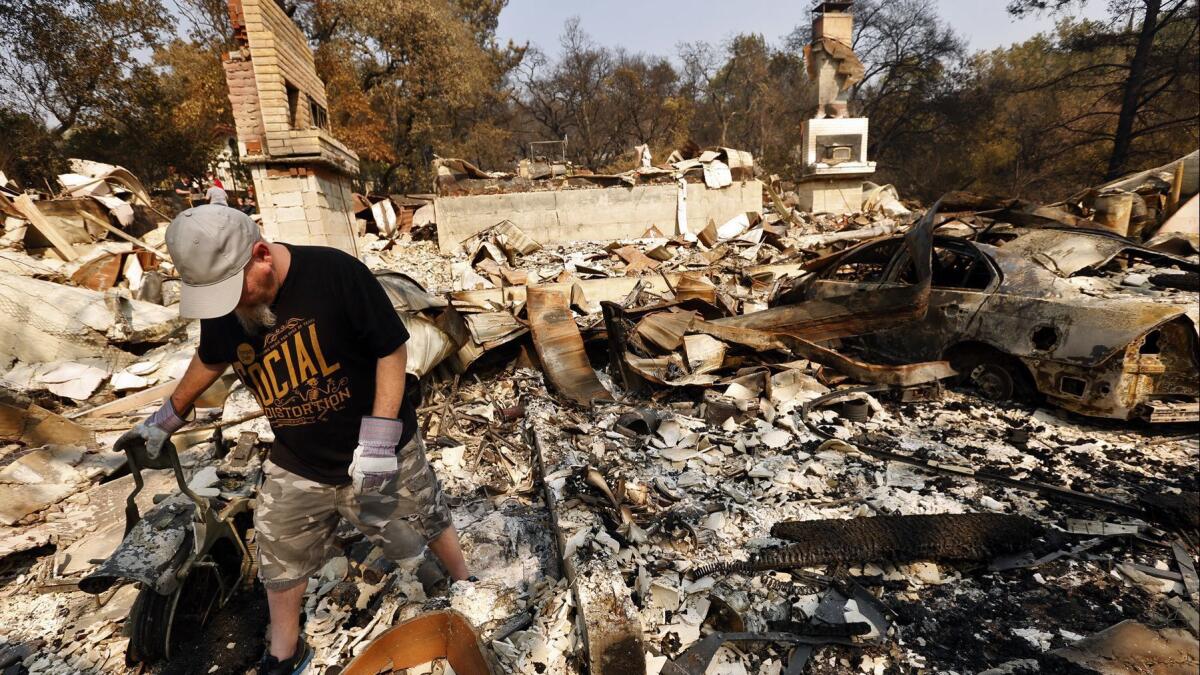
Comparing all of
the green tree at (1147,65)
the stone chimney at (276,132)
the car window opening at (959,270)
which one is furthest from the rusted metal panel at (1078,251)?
the green tree at (1147,65)

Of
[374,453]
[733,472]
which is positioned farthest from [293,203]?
[733,472]

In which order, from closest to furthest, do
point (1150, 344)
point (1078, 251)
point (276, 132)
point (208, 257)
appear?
point (208, 257), point (1150, 344), point (1078, 251), point (276, 132)

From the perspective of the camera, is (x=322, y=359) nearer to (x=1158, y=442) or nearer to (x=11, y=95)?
(x=1158, y=442)

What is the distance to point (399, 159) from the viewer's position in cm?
2045

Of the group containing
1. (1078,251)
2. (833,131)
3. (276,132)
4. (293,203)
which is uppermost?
(833,131)

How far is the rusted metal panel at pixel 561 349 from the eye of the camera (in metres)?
4.90

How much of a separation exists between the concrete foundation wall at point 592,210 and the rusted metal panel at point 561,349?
21.3 ft

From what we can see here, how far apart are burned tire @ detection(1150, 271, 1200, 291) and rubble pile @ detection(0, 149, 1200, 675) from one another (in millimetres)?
94

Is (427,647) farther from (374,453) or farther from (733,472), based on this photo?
(733,472)

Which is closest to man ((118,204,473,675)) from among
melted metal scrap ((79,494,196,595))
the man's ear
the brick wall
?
the man's ear

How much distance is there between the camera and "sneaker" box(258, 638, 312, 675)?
2145mm

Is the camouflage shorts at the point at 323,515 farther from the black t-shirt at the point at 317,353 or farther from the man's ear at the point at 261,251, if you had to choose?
the man's ear at the point at 261,251

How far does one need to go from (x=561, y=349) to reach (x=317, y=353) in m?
3.45

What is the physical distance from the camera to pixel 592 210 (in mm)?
12102
